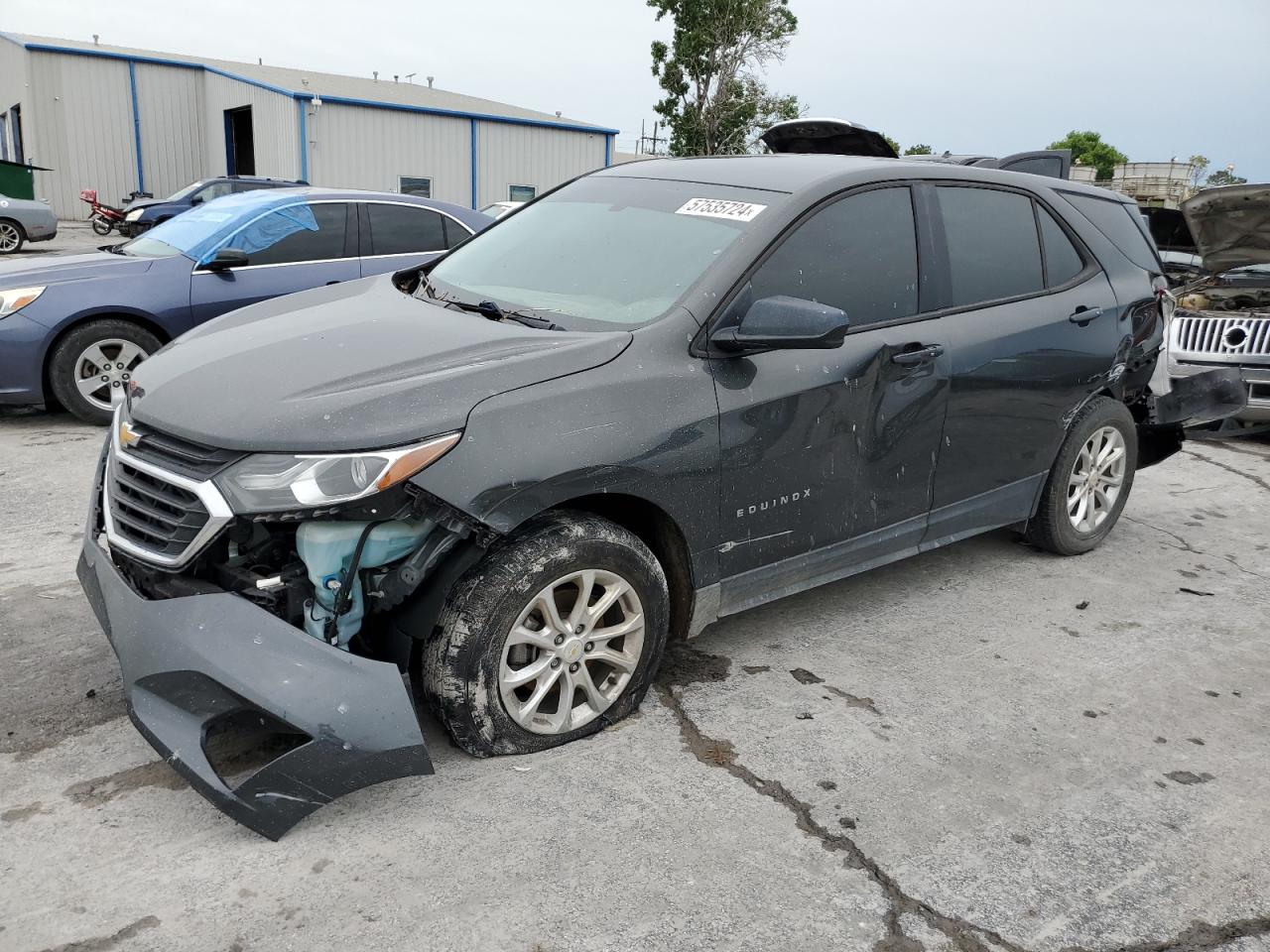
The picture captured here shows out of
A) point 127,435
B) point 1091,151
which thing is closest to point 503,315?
point 127,435

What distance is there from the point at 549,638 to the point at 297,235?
5025 mm

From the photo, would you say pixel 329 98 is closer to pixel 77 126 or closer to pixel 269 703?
pixel 77 126

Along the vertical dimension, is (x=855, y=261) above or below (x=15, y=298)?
above

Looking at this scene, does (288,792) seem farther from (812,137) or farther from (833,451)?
(812,137)

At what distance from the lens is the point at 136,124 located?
1239 inches

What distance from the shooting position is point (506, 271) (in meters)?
3.79

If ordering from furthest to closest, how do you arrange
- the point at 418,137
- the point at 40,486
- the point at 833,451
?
the point at 418,137, the point at 40,486, the point at 833,451

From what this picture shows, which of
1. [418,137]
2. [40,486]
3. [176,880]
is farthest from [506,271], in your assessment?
[418,137]

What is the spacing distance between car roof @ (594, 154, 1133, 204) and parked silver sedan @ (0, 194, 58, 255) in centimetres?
1704

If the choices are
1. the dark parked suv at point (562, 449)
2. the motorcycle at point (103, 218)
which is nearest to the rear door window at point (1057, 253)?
the dark parked suv at point (562, 449)

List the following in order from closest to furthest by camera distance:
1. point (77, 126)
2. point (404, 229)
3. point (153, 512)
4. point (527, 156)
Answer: point (153, 512)
point (404, 229)
point (527, 156)
point (77, 126)

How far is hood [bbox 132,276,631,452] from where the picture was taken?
2.65m

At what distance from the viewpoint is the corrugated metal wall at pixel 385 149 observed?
2677cm

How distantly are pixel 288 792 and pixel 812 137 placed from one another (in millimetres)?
4426
